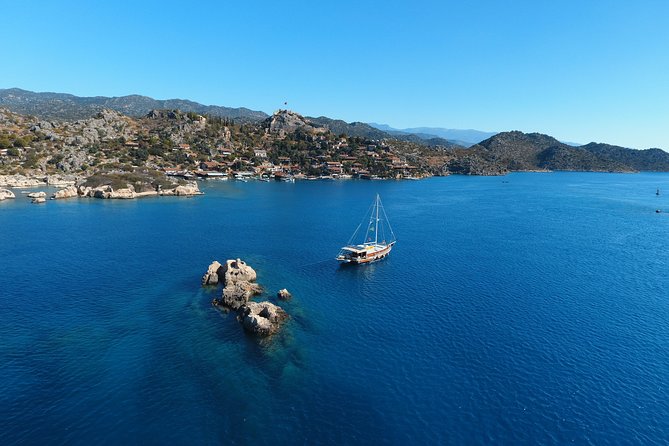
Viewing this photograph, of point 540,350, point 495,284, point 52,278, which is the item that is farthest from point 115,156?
point 540,350

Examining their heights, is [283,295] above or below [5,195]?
below

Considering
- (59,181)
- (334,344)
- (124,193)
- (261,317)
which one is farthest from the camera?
(59,181)

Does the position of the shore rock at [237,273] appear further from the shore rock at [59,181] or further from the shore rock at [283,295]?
the shore rock at [59,181]

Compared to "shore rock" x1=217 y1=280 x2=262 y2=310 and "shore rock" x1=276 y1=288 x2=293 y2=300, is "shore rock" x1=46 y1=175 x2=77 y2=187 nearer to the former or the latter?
"shore rock" x1=217 y1=280 x2=262 y2=310

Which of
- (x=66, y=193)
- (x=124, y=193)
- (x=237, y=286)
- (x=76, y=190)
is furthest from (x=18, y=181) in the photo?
(x=237, y=286)

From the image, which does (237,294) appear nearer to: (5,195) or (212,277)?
(212,277)

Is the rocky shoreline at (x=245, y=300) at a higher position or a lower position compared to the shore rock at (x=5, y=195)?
lower

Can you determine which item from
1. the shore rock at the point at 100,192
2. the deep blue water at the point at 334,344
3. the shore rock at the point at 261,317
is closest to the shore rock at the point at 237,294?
the shore rock at the point at 261,317
